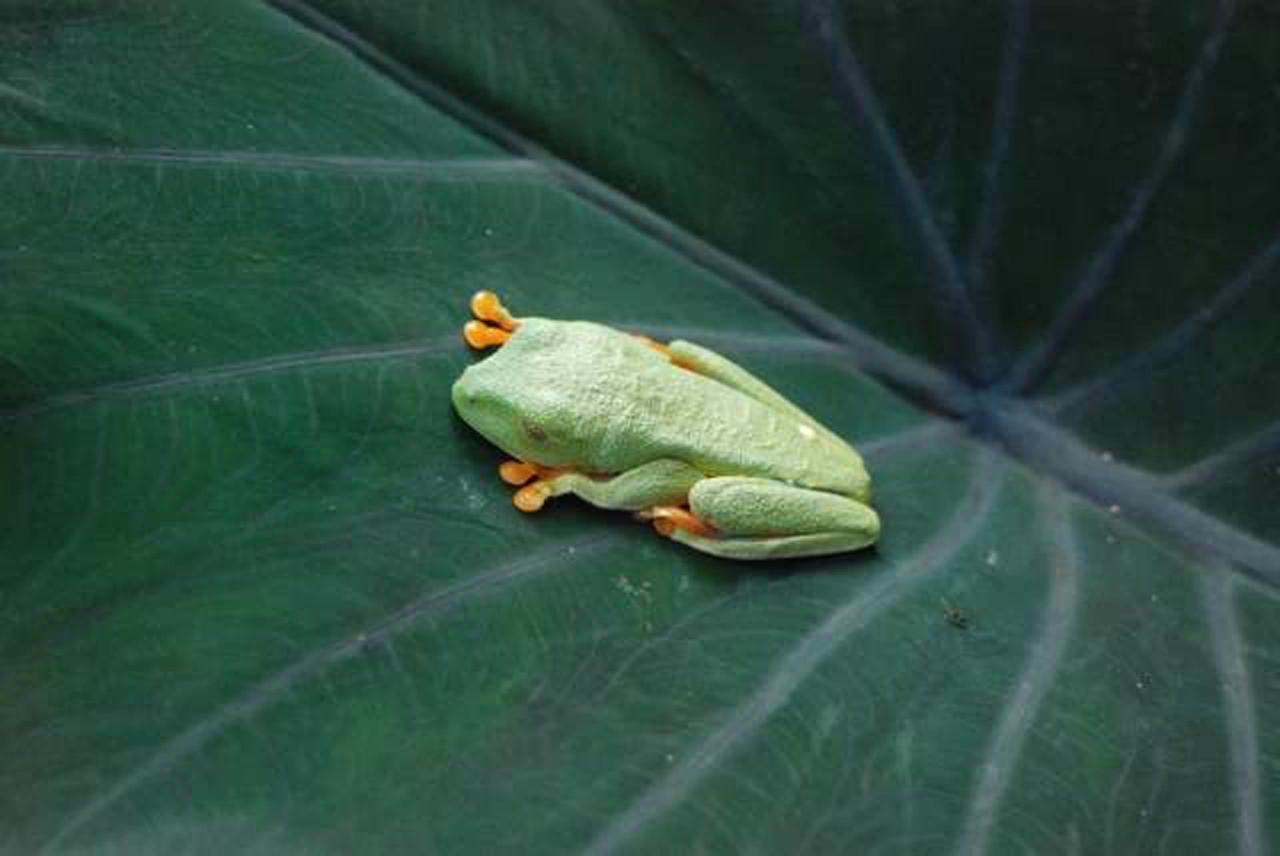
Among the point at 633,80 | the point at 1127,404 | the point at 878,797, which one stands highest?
the point at 633,80

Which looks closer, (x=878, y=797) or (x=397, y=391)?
(x=878, y=797)

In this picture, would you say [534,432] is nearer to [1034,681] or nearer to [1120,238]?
[1034,681]

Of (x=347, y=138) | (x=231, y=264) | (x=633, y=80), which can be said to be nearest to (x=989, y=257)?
(x=633, y=80)

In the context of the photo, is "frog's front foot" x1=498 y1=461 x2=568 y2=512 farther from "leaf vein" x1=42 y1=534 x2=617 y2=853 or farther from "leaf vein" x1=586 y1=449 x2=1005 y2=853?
"leaf vein" x1=586 y1=449 x2=1005 y2=853

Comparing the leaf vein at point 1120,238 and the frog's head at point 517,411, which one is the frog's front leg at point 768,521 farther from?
the leaf vein at point 1120,238

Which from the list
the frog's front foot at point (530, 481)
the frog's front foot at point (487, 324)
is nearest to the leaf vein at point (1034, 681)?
Result: the frog's front foot at point (530, 481)

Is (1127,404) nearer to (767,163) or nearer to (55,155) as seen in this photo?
(767,163)
